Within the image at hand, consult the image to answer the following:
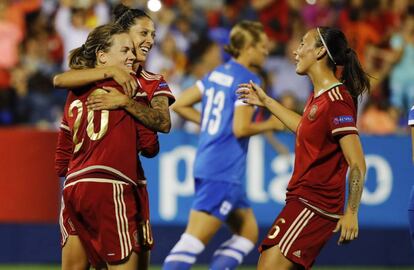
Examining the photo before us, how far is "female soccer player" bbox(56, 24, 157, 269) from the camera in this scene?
5.77 m

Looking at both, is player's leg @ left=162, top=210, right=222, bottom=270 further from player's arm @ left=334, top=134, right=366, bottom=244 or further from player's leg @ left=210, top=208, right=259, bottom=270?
player's arm @ left=334, top=134, right=366, bottom=244

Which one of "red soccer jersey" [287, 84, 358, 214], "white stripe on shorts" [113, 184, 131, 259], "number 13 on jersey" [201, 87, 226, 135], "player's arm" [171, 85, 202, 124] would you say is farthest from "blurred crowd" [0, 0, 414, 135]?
"white stripe on shorts" [113, 184, 131, 259]

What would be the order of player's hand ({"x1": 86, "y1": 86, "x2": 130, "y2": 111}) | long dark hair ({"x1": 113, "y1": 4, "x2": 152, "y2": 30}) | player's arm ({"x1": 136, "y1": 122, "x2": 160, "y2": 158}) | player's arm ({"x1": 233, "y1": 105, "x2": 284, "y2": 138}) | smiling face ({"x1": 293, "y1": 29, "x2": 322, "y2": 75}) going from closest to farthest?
player's hand ({"x1": 86, "y1": 86, "x2": 130, "y2": 111}), player's arm ({"x1": 136, "y1": 122, "x2": 160, "y2": 158}), long dark hair ({"x1": 113, "y1": 4, "x2": 152, "y2": 30}), smiling face ({"x1": 293, "y1": 29, "x2": 322, "y2": 75}), player's arm ({"x1": 233, "y1": 105, "x2": 284, "y2": 138})

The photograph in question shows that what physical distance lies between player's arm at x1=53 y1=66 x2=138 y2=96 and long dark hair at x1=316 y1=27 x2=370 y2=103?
1442 mm

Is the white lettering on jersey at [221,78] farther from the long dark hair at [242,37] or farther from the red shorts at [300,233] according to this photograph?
the red shorts at [300,233]

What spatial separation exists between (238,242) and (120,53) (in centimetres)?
313

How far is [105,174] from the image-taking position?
578 cm

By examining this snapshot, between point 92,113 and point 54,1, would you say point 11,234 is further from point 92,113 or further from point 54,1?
point 92,113

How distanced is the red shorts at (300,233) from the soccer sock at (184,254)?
1.71 m

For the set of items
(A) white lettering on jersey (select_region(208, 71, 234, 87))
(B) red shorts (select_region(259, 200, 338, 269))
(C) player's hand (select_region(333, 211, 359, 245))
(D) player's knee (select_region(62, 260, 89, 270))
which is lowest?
(D) player's knee (select_region(62, 260, 89, 270))

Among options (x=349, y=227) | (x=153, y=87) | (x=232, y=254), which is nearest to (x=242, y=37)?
(x=232, y=254)

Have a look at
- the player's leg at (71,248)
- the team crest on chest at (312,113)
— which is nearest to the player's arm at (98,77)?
the player's leg at (71,248)

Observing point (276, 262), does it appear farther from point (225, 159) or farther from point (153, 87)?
point (225, 159)

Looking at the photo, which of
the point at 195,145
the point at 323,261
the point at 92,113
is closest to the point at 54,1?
the point at 195,145
